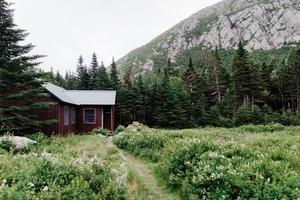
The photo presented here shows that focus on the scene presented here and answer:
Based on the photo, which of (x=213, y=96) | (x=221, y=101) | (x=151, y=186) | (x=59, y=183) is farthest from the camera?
(x=213, y=96)

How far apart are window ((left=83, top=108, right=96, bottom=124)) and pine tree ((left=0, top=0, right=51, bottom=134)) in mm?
9981

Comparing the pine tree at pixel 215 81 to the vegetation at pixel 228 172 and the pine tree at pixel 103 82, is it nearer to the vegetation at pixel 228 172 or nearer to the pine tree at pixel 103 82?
the pine tree at pixel 103 82

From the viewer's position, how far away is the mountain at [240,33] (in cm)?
13175

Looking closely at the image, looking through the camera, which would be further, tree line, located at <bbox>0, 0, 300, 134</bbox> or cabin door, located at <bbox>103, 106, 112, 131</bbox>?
tree line, located at <bbox>0, 0, 300, 134</bbox>

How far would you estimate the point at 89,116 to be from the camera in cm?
2938

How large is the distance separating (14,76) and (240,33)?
452ft

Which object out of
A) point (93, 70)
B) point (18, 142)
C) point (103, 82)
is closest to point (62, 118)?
point (18, 142)

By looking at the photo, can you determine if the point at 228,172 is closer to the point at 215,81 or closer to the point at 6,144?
the point at 6,144

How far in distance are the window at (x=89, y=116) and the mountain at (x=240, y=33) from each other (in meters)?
112

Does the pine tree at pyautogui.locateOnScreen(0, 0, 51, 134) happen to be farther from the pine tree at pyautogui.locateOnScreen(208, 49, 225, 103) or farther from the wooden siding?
the pine tree at pyautogui.locateOnScreen(208, 49, 225, 103)

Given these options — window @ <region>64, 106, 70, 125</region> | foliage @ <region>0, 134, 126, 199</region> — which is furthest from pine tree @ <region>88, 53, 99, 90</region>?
foliage @ <region>0, 134, 126, 199</region>

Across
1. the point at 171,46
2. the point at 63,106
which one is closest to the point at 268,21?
the point at 171,46

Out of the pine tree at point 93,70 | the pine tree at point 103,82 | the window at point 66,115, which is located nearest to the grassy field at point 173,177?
the window at point 66,115

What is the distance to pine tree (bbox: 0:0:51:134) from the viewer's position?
57.7ft
